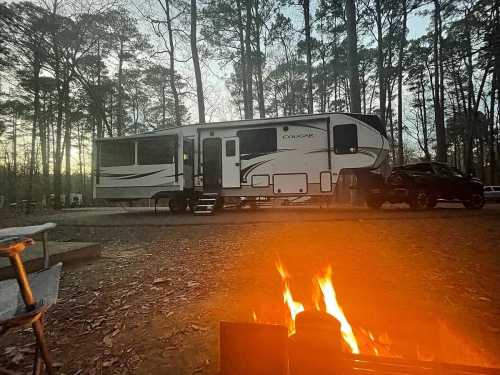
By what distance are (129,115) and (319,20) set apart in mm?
20017

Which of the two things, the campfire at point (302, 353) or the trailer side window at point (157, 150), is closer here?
the campfire at point (302, 353)

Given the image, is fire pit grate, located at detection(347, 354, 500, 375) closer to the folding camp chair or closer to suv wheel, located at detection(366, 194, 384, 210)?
the folding camp chair

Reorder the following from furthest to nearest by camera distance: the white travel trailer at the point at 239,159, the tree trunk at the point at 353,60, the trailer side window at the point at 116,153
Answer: the tree trunk at the point at 353,60
the trailer side window at the point at 116,153
the white travel trailer at the point at 239,159

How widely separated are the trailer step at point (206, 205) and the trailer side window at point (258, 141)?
2.28 meters

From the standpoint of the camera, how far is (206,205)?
10297mm

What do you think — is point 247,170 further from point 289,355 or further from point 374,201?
point 289,355

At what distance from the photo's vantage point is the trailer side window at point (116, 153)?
11.3m

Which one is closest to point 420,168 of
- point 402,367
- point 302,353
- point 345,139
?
point 345,139

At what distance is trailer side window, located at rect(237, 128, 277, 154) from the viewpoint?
10.4m

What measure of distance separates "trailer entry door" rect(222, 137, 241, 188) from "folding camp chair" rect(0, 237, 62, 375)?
9233 mm

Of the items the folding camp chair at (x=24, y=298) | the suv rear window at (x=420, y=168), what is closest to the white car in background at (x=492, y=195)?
the suv rear window at (x=420, y=168)

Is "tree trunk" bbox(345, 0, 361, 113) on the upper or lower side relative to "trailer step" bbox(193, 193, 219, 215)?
upper

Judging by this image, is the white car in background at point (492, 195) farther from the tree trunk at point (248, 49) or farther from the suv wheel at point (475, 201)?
the tree trunk at point (248, 49)

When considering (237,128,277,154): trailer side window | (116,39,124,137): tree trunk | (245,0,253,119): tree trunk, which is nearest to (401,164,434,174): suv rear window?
(237,128,277,154): trailer side window
